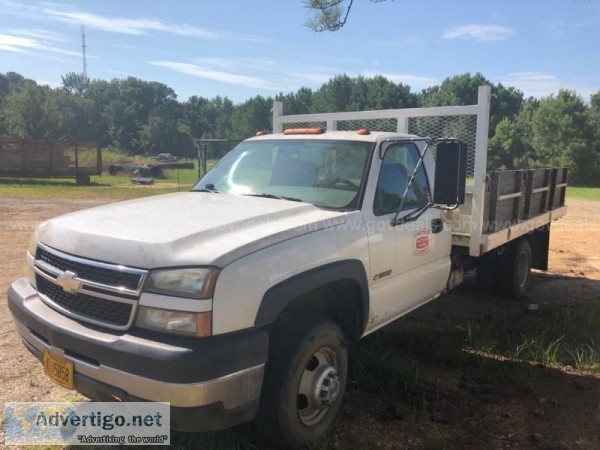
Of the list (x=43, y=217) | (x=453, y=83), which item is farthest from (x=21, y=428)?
(x=453, y=83)

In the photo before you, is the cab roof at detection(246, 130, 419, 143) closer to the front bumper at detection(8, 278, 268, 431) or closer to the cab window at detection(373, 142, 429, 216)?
the cab window at detection(373, 142, 429, 216)

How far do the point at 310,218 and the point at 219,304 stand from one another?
39.0 inches

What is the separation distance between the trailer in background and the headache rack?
2050cm

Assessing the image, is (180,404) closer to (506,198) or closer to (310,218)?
(310,218)

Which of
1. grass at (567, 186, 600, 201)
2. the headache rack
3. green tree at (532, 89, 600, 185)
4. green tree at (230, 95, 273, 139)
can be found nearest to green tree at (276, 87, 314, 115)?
green tree at (230, 95, 273, 139)

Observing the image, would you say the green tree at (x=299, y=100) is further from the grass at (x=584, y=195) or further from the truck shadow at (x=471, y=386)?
the truck shadow at (x=471, y=386)

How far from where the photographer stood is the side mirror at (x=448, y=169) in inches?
140

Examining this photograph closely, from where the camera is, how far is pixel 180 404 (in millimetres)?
2393

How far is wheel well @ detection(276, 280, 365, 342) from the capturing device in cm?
304

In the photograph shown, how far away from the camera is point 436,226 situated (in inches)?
174

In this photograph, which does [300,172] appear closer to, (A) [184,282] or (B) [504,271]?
(A) [184,282]

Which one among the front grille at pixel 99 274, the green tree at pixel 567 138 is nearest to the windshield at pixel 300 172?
the front grille at pixel 99 274

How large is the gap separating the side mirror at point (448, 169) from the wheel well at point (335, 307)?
0.96 metres

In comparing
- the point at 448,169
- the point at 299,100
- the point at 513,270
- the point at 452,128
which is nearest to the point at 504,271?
the point at 513,270
